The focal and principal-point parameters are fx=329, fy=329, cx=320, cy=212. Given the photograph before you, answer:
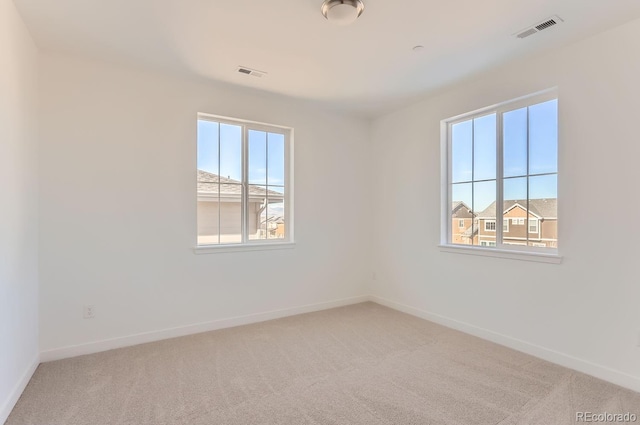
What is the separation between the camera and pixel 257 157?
387 centimetres

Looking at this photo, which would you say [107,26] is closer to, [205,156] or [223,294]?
[205,156]

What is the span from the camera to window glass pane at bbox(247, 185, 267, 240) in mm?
3832

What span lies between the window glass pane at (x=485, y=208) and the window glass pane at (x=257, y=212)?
2.35 meters

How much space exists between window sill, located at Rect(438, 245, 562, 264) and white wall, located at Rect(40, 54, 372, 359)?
1.71 m

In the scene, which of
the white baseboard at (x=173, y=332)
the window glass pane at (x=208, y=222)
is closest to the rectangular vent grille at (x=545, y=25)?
the window glass pane at (x=208, y=222)

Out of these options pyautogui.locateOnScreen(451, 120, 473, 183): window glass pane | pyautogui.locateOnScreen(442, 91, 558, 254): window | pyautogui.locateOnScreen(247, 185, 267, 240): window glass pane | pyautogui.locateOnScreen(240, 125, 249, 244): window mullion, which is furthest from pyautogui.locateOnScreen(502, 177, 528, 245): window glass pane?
pyautogui.locateOnScreen(240, 125, 249, 244): window mullion

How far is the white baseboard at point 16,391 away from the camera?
1.93 metres

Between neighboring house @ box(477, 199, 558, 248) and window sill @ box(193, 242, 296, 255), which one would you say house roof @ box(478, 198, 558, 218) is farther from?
window sill @ box(193, 242, 296, 255)

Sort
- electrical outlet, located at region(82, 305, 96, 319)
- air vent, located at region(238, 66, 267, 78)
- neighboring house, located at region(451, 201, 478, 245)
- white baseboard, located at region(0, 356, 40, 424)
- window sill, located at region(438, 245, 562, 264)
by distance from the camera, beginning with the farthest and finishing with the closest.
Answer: neighboring house, located at region(451, 201, 478, 245)
air vent, located at region(238, 66, 267, 78)
electrical outlet, located at region(82, 305, 96, 319)
window sill, located at region(438, 245, 562, 264)
white baseboard, located at region(0, 356, 40, 424)

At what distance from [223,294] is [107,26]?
2.56m

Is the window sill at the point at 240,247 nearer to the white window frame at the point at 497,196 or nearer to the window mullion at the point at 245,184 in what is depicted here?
the window mullion at the point at 245,184

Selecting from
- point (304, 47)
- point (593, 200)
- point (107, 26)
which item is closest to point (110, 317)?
point (107, 26)

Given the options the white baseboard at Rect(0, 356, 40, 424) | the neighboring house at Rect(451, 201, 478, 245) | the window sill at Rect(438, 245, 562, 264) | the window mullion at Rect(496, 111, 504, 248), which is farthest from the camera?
the neighboring house at Rect(451, 201, 478, 245)

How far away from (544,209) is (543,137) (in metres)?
0.63
